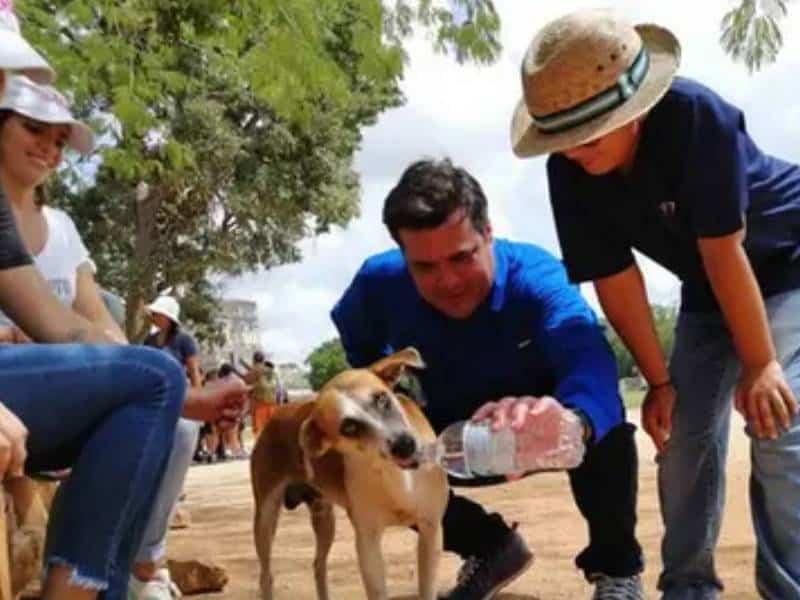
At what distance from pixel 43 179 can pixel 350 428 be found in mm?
1146

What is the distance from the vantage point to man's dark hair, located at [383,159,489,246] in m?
3.88

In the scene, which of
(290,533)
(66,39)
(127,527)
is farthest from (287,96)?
(127,527)

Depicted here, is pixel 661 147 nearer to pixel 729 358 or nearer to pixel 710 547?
pixel 729 358

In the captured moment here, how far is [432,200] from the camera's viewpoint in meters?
3.91

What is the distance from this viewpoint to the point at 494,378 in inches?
165

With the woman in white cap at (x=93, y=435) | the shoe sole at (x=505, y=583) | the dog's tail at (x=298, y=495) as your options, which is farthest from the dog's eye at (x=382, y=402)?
the woman in white cap at (x=93, y=435)

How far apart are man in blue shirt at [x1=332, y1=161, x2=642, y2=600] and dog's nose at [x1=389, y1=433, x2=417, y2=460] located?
1.41 ft

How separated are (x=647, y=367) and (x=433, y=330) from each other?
30.0 inches

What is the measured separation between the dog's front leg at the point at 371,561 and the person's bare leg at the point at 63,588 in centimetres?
165

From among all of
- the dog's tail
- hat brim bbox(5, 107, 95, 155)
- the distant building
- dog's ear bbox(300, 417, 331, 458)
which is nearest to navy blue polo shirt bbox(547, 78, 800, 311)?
dog's ear bbox(300, 417, 331, 458)

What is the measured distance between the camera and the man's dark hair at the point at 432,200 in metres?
3.88

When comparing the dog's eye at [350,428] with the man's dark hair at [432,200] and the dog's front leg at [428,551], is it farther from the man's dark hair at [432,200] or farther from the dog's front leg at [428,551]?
the man's dark hair at [432,200]

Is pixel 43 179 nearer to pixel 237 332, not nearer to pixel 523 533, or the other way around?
pixel 523 533

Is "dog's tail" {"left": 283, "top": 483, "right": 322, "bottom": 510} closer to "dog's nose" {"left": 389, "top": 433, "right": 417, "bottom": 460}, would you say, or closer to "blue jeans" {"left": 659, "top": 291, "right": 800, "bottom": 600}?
"dog's nose" {"left": 389, "top": 433, "right": 417, "bottom": 460}
